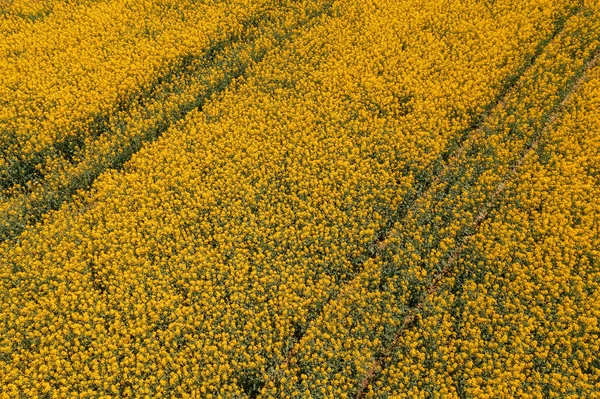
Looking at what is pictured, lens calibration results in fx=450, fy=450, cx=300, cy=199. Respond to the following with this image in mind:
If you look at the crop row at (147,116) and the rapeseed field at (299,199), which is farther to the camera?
the crop row at (147,116)

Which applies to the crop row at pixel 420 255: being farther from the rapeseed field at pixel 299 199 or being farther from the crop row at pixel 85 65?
the crop row at pixel 85 65

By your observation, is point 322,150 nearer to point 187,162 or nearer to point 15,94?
point 187,162

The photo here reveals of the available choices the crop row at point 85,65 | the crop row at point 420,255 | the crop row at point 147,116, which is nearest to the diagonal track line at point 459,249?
the crop row at point 420,255

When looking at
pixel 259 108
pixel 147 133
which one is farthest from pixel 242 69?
pixel 147 133

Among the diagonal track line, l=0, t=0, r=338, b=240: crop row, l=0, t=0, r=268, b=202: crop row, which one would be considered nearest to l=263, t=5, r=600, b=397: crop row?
the diagonal track line

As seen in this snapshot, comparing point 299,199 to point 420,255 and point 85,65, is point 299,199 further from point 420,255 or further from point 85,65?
point 85,65

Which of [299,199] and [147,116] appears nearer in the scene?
[299,199]

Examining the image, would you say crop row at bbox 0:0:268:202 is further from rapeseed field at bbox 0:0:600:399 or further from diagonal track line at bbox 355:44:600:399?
diagonal track line at bbox 355:44:600:399

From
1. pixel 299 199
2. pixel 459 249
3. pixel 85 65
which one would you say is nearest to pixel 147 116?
pixel 85 65
